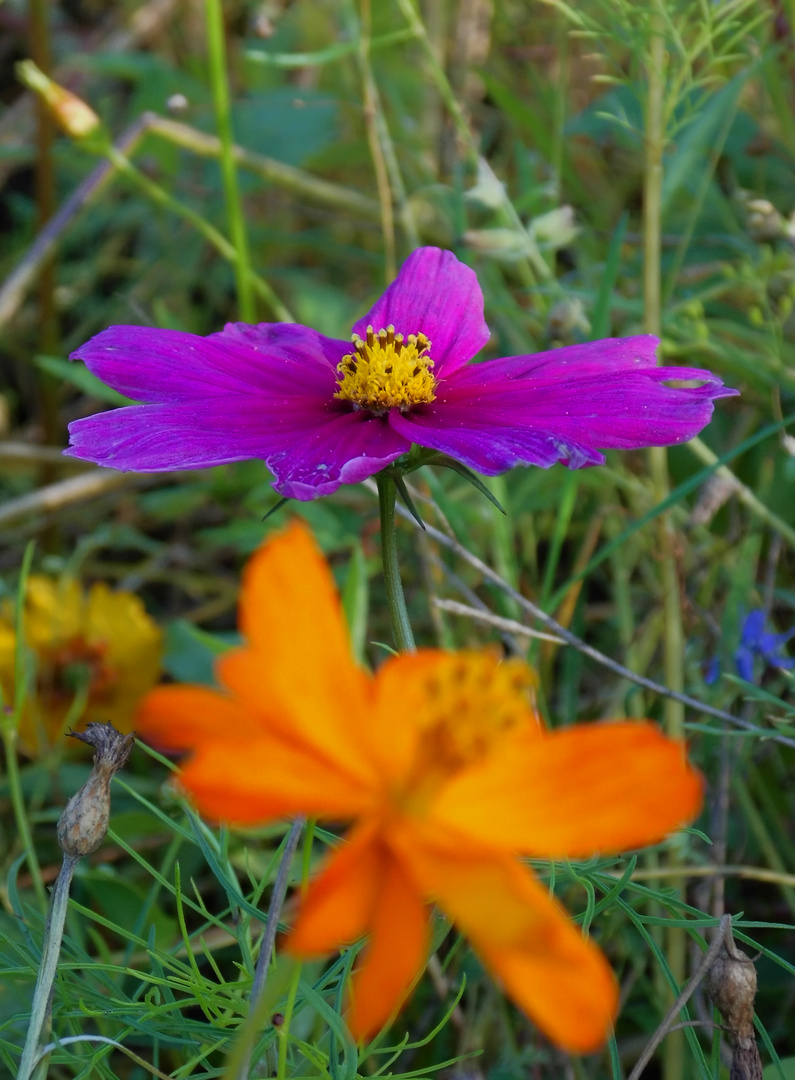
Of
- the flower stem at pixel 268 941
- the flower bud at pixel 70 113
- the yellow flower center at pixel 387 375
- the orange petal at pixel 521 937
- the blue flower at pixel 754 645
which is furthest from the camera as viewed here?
the flower bud at pixel 70 113

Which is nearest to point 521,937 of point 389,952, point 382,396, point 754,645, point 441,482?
point 389,952

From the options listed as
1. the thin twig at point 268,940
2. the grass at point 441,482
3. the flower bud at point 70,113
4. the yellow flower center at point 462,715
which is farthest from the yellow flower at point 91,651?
the yellow flower center at point 462,715

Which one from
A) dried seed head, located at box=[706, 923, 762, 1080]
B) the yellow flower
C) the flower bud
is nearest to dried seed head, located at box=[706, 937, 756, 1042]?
dried seed head, located at box=[706, 923, 762, 1080]

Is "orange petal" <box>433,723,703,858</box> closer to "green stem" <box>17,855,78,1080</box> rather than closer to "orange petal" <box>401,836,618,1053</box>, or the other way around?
"orange petal" <box>401,836,618,1053</box>

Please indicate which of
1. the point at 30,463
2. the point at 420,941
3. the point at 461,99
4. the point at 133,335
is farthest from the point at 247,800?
the point at 461,99

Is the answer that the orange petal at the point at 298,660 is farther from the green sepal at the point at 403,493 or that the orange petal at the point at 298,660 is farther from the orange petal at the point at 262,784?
the green sepal at the point at 403,493

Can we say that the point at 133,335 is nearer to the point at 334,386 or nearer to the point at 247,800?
the point at 334,386

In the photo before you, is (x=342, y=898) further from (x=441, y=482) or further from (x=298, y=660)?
(x=441, y=482)
